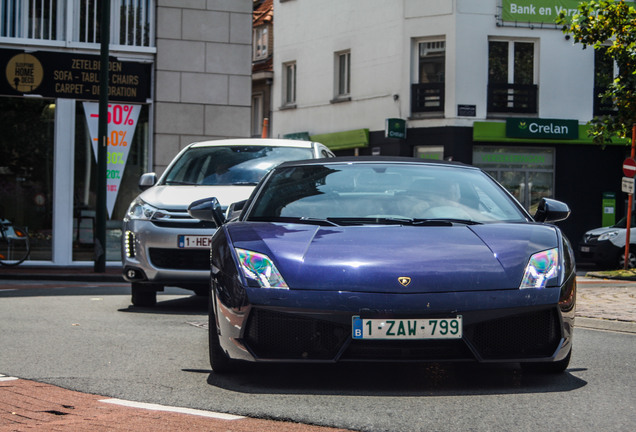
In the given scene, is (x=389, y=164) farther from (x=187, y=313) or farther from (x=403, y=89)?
(x=403, y=89)

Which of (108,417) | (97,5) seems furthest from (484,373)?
(97,5)

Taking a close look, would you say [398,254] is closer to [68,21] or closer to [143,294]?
[143,294]

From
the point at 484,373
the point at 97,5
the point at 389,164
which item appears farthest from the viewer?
the point at 97,5

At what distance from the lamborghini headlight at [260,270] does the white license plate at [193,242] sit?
4.25 meters

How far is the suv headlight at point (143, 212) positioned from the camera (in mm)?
9844

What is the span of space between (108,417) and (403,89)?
2621 centimetres

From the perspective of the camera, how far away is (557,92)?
98.2 ft

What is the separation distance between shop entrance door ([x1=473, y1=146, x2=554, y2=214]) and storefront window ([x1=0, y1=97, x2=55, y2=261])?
48.8 feet

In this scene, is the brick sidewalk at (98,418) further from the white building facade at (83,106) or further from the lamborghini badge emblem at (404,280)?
the white building facade at (83,106)

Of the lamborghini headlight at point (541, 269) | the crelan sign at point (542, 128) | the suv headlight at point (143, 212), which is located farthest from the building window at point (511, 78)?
the lamborghini headlight at point (541, 269)

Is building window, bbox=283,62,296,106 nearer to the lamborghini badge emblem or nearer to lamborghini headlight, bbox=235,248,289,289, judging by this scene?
lamborghini headlight, bbox=235,248,289,289

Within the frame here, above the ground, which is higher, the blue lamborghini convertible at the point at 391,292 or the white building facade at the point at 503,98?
the white building facade at the point at 503,98

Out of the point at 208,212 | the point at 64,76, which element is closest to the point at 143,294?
the point at 208,212

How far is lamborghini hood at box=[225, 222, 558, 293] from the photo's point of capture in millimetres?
5164
